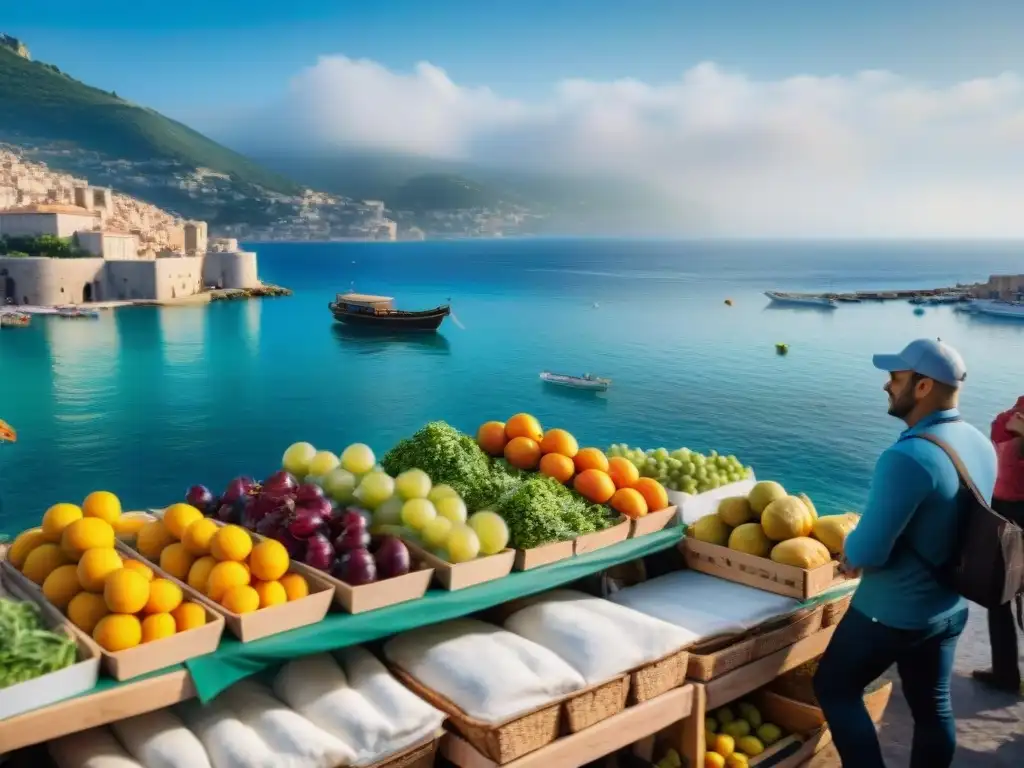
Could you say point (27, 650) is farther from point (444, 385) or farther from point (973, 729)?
point (444, 385)

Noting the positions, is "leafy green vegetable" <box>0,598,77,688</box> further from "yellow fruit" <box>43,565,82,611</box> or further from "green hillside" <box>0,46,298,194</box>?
"green hillside" <box>0,46,298,194</box>

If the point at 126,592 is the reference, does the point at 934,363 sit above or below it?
above

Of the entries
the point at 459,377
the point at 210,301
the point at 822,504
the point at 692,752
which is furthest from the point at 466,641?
the point at 210,301

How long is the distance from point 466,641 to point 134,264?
59.4m

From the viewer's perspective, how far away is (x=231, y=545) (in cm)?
289

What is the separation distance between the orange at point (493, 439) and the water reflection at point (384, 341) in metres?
38.6

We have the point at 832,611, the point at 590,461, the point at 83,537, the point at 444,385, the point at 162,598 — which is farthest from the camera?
the point at 444,385

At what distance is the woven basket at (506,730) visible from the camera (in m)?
2.66

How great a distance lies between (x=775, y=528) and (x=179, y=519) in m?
2.46

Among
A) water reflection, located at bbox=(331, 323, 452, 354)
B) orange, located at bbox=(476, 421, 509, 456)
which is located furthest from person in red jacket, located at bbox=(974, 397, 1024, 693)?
water reflection, located at bbox=(331, 323, 452, 354)

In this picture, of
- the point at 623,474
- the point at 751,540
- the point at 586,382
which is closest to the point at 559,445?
the point at 623,474

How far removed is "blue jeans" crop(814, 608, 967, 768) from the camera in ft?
9.23

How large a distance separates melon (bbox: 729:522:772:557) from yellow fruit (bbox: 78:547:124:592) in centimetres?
251

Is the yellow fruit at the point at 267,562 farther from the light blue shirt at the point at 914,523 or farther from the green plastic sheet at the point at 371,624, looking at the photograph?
the light blue shirt at the point at 914,523
